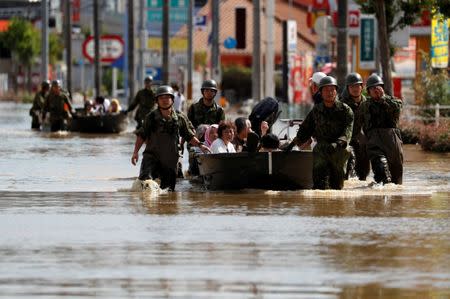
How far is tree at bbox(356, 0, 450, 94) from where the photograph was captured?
36.8 metres

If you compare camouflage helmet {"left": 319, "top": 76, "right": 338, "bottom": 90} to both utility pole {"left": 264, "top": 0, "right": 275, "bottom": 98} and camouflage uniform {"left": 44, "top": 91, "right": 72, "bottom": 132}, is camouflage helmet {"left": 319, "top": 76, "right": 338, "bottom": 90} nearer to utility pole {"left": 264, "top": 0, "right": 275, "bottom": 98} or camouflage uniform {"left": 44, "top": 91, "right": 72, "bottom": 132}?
camouflage uniform {"left": 44, "top": 91, "right": 72, "bottom": 132}

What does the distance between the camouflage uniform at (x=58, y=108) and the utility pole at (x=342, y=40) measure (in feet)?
31.6

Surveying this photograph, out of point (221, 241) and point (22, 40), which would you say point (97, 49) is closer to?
point (22, 40)

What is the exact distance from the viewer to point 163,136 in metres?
22.1

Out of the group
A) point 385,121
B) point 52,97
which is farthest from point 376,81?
point 52,97

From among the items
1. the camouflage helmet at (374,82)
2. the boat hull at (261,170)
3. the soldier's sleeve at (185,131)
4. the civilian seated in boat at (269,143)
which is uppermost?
the camouflage helmet at (374,82)

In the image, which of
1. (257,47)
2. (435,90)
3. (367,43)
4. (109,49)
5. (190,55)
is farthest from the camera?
(109,49)

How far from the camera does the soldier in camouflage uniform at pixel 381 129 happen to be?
22609 millimetres

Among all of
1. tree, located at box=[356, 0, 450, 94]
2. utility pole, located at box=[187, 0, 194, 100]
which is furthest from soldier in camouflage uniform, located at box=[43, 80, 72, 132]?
utility pole, located at box=[187, 0, 194, 100]

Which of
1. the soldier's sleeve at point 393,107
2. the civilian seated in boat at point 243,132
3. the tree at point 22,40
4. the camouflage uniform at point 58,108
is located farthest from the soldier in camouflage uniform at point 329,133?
the tree at point 22,40

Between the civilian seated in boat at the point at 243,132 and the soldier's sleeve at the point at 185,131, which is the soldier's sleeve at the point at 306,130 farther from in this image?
the soldier's sleeve at the point at 185,131

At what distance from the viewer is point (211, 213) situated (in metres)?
19.0

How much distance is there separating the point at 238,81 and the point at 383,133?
86.4 m

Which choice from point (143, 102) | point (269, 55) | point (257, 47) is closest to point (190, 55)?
point (269, 55)
